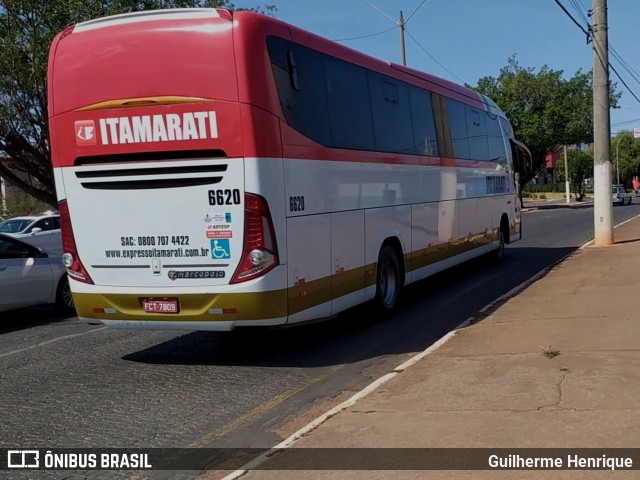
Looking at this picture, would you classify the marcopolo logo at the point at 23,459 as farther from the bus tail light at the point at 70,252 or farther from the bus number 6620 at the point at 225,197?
the bus number 6620 at the point at 225,197

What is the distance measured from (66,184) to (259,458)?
4267 millimetres

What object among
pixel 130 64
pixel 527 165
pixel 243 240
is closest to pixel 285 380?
pixel 243 240

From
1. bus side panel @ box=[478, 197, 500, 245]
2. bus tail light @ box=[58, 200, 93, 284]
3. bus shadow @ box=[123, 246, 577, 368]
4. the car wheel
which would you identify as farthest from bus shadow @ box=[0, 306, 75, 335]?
bus side panel @ box=[478, 197, 500, 245]

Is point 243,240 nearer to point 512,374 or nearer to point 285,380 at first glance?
point 285,380

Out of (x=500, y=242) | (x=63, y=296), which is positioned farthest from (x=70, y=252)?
(x=500, y=242)

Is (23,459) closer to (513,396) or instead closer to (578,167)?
(513,396)

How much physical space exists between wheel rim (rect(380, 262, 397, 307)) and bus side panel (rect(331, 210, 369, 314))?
828 mm

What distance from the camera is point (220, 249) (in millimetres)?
7250

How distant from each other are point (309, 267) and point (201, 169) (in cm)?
160

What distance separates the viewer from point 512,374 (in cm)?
646

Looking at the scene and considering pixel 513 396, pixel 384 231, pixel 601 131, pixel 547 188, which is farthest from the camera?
pixel 547 188

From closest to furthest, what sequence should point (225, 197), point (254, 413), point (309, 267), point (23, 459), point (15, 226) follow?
point (23, 459) → point (254, 413) → point (225, 197) → point (309, 267) → point (15, 226)

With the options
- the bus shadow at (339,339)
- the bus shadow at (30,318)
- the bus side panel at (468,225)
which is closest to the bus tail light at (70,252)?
the bus shadow at (339,339)

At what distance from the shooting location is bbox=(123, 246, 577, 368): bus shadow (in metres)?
8.20
